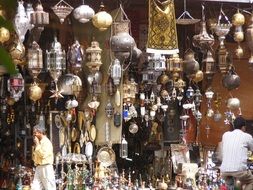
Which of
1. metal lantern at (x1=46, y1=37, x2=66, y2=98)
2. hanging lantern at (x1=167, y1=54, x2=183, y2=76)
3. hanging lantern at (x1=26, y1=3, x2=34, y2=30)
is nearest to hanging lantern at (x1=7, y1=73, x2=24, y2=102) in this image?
metal lantern at (x1=46, y1=37, x2=66, y2=98)

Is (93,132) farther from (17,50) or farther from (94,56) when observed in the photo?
(17,50)

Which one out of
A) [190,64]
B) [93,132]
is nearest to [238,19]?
[190,64]

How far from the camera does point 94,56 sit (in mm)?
6449

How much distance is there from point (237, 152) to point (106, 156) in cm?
178

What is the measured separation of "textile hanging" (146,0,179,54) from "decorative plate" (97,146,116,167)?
5.02ft

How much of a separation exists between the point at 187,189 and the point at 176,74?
150 cm

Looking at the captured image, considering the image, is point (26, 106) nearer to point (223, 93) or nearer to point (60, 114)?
point (60, 114)

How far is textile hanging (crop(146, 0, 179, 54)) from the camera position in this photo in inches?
250

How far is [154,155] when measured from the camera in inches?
323

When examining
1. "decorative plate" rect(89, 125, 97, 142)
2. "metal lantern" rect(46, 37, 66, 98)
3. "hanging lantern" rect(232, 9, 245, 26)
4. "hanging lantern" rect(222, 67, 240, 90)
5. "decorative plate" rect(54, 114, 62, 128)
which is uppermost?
"hanging lantern" rect(232, 9, 245, 26)

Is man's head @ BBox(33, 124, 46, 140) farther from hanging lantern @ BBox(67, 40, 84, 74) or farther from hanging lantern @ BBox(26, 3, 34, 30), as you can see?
hanging lantern @ BBox(26, 3, 34, 30)

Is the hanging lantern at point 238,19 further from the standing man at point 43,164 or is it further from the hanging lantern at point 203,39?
the standing man at point 43,164

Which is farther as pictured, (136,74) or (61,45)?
(136,74)

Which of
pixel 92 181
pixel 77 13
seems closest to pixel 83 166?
pixel 92 181
